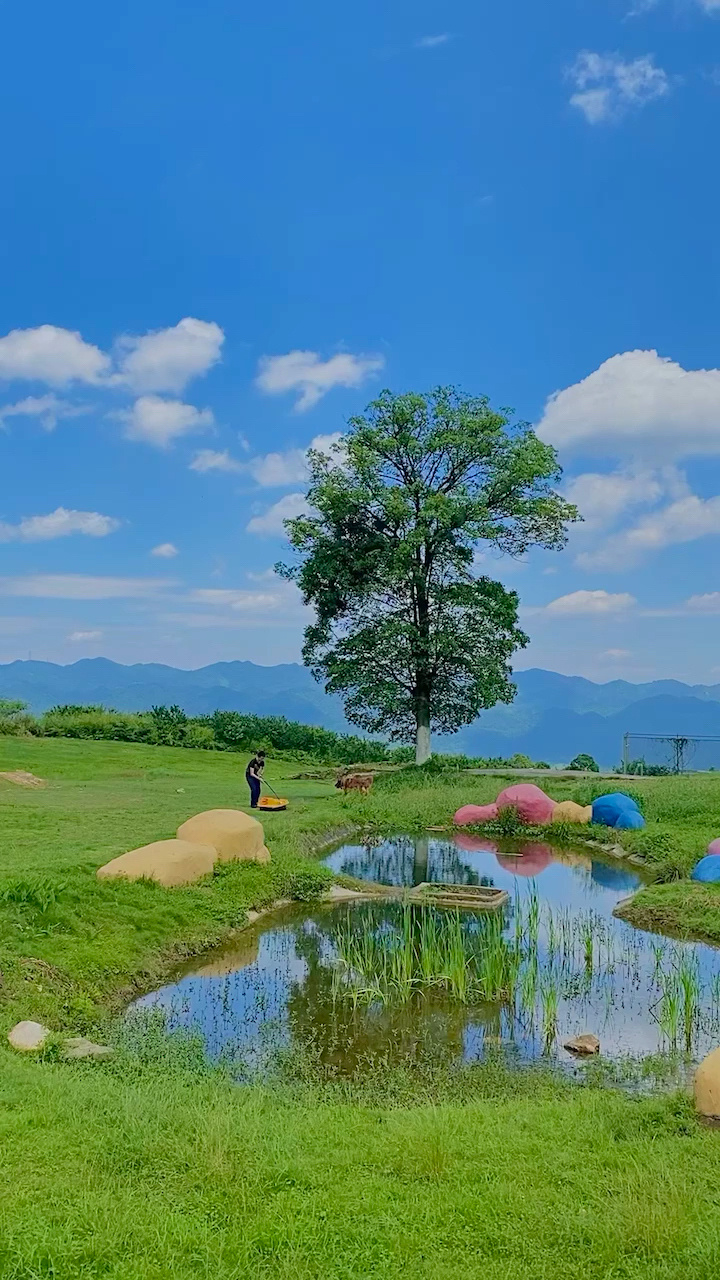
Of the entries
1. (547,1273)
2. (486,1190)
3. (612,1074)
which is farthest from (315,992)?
(547,1273)

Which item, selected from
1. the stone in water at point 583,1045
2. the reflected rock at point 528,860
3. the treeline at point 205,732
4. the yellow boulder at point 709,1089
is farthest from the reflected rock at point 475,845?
the treeline at point 205,732

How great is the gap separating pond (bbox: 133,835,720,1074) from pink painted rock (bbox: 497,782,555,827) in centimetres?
575

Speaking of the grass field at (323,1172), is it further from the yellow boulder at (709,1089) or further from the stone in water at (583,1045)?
the stone in water at (583,1045)

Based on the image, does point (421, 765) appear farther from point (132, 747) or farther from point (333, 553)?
point (132, 747)

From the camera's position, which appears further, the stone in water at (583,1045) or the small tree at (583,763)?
the small tree at (583,763)

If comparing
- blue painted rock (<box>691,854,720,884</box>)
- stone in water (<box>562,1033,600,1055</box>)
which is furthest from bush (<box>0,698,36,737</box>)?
stone in water (<box>562,1033,600,1055</box>)

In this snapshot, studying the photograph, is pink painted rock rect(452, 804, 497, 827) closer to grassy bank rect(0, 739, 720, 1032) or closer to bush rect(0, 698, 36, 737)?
grassy bank rect(0, 739, 720, 1032)

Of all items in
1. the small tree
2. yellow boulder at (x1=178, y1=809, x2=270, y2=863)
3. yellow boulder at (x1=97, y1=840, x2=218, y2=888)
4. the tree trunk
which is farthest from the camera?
the small tree

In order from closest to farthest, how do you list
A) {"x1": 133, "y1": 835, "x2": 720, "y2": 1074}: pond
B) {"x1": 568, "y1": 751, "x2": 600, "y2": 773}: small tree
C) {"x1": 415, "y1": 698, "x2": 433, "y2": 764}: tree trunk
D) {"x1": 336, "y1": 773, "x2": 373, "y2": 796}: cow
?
{"x1": 133, "y1": 835, "x2": 720, "y2": 1074}: pond
{"x1": 336, "y1": 773, "x2": 373, "y2": 796}: cow
{"x1": 415, "y1": 698, "x2": 433, "y2": 764}: tree trunk
{"x1": 568, "y1": 751, "x2": 600, "y2": 773}: small tree

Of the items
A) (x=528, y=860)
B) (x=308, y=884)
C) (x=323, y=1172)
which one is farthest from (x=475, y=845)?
(x=323, y=1172)

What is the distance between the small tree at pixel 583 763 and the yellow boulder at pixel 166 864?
1824 centimetres

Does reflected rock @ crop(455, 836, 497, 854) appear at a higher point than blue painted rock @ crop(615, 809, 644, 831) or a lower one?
lower

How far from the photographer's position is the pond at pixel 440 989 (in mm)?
7199

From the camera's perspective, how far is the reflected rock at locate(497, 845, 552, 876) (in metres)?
14.6
